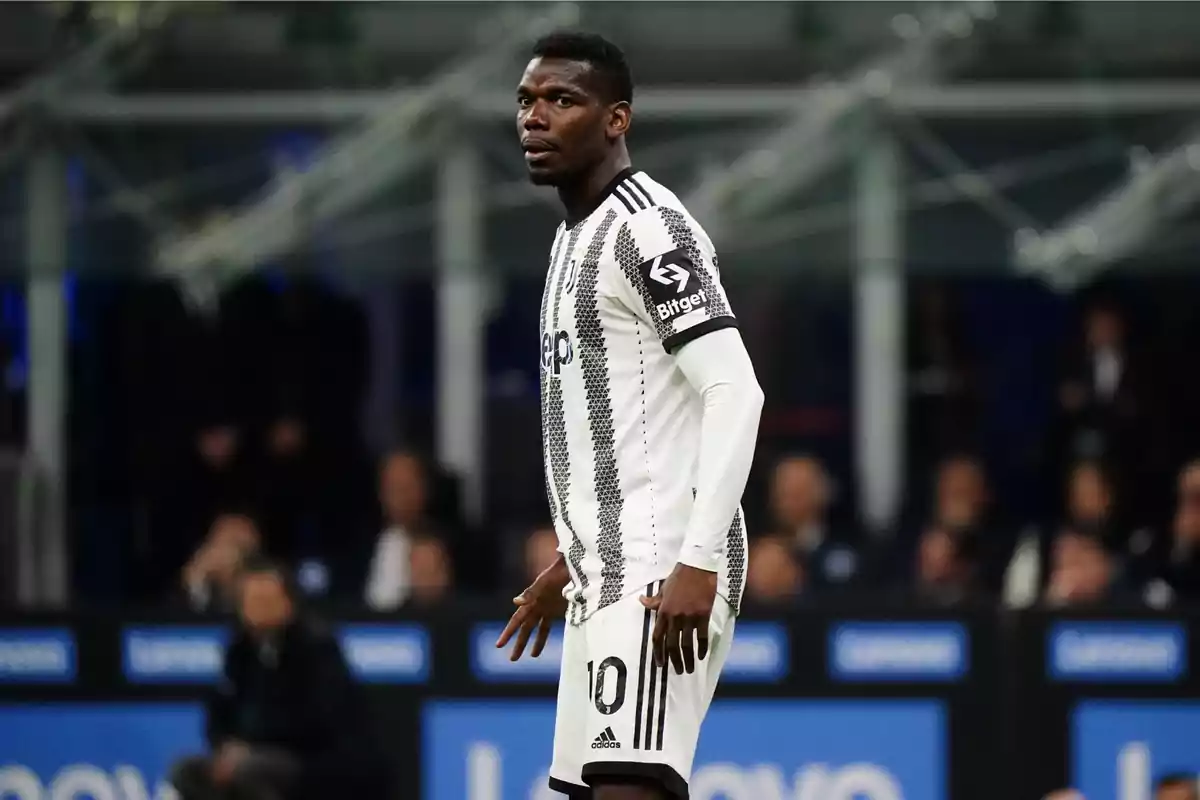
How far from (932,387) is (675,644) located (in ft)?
20.0

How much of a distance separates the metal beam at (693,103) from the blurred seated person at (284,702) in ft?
8.70

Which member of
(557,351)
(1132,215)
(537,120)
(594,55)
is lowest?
(557,351)

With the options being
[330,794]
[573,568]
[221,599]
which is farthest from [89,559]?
[573,568]

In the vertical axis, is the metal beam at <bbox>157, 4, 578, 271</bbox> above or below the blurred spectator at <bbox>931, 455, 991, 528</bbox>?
above

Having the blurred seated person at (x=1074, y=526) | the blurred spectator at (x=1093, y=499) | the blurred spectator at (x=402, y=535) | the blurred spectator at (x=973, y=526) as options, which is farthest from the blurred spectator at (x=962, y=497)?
the blurred spectator at (x=402, y=535)

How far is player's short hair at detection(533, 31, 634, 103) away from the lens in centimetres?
417

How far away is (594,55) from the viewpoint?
4172 millimetres

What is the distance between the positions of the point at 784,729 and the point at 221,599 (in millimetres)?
2297

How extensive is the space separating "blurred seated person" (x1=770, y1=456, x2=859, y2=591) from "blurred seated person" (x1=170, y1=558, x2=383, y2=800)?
72.8 inches

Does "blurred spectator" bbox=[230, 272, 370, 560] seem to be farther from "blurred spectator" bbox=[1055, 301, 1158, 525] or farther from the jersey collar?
the jersey collar

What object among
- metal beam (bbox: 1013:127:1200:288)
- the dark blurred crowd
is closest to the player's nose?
the dark blurred crowd

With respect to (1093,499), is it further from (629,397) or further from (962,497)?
(629,397)

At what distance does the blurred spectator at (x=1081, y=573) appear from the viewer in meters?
8.05

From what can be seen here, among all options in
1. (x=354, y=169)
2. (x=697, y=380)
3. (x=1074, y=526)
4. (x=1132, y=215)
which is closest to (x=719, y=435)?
(x=697, y=380)
